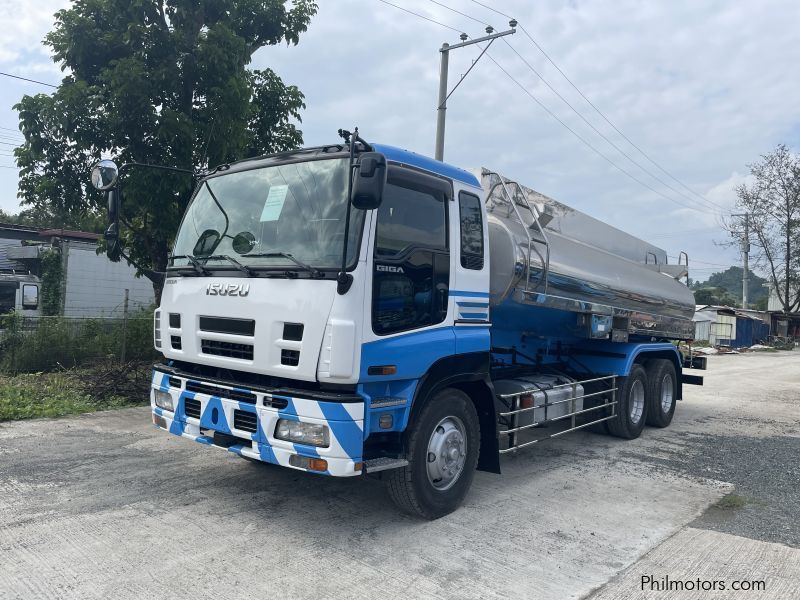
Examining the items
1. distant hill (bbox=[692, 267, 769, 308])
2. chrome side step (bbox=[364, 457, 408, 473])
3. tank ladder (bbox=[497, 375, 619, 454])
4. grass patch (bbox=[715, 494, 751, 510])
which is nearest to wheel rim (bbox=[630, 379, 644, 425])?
tank ladder (bbox=[497, 375, 619, 454])

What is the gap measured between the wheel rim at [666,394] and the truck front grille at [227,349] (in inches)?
271

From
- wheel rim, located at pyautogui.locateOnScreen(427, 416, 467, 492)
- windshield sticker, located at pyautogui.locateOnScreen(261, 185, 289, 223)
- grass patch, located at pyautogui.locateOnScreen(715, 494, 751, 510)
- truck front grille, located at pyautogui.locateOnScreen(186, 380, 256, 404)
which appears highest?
Answer: windshield sticker, located at pyautogui.locateOnScreen(261, 185, 289, 223)

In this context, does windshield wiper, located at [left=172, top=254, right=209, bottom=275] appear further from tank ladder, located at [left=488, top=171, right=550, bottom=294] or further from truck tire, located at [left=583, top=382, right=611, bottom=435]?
truck tire, located at [left=583, top=382, right=611, bottom=435]

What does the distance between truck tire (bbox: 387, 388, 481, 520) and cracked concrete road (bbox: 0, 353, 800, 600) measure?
0.18 metres

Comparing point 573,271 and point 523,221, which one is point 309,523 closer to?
point 523,221

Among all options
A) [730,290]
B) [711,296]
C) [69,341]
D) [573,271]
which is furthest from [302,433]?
[730,290]

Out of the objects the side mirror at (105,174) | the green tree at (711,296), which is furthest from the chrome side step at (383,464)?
the green tree at (711,296)

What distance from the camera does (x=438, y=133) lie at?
42.1 ft

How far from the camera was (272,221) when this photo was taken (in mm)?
4590

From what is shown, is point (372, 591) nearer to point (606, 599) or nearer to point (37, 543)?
point (606, 599)

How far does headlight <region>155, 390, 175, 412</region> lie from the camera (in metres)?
4.95

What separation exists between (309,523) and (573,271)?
12.9 ft

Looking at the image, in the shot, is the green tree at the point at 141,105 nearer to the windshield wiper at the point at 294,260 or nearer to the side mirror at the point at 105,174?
the side mirror at the point at 105,174

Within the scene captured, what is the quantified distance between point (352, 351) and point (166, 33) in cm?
740
